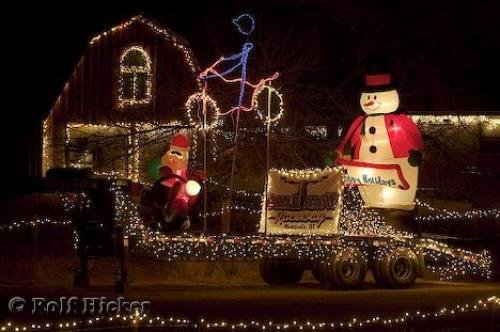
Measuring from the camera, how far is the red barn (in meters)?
23.3

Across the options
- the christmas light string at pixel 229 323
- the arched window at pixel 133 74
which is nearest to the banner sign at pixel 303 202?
the christmas light string at pixel 229 323

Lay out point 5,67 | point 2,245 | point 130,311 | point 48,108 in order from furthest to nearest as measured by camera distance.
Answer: point 5,67 → point 48,108 → point 2,245 → point 130,311

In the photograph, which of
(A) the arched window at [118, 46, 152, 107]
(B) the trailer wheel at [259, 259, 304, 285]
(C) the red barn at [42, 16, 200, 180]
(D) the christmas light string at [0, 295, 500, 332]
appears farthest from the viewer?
(A) the arched window at [118, 46, 152, 107]

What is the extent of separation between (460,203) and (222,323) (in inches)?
629

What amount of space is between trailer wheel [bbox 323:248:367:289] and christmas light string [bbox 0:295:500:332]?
337 centimetres

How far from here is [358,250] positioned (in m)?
17.4

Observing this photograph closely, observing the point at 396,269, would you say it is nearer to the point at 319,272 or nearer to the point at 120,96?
the point at 319,272

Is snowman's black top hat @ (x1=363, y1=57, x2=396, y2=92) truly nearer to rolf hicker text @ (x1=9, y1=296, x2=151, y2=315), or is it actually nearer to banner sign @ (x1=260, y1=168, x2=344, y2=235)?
banner sign @ (x1=260, y1=168, x2=344, y2=235)

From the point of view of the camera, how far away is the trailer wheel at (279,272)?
62.5 ft

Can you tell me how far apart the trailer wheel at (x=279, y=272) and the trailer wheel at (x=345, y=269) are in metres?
1.70

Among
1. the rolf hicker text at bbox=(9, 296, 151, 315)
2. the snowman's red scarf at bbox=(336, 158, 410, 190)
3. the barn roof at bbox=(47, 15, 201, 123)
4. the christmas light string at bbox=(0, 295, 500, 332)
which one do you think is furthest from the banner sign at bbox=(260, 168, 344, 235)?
the barn roof at bbox=(47, 15, 201, 123)

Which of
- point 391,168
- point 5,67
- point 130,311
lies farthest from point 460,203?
point 5,67

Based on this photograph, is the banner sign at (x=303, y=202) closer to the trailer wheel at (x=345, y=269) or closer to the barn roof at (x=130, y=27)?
the trailer wheel at (x=345, y=269)

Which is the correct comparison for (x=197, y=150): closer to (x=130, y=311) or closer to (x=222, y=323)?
(x=130, y=311)
